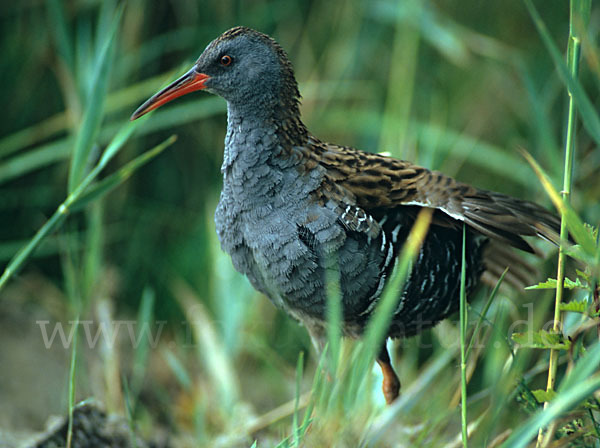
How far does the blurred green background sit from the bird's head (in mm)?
795

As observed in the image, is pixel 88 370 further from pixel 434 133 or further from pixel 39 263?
pixel 434 133

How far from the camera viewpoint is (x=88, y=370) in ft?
8.82

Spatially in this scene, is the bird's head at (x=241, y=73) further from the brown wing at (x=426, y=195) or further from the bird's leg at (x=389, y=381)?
the bird's leg at (x=389, y=381)

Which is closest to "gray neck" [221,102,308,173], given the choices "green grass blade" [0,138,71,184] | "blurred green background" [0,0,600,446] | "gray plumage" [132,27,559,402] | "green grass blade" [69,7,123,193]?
"gray plumage" [132,27,559,402]

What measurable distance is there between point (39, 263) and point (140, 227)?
1.47 ft

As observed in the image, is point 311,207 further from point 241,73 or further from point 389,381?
point 389,381

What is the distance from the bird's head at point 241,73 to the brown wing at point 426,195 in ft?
0.57

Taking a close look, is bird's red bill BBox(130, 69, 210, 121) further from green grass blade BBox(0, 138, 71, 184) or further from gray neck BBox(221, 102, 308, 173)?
green grass blade BBox(0, 138, 71, 184)

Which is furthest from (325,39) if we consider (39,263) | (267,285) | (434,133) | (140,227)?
(267,285)

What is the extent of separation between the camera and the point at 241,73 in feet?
5.62

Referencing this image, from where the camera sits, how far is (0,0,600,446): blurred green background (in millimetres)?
2688

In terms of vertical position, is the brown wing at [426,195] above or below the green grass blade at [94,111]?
below

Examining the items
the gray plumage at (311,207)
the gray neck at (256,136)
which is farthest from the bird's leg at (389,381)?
the gray neck at (256,136)

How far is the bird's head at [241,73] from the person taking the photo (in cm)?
172
